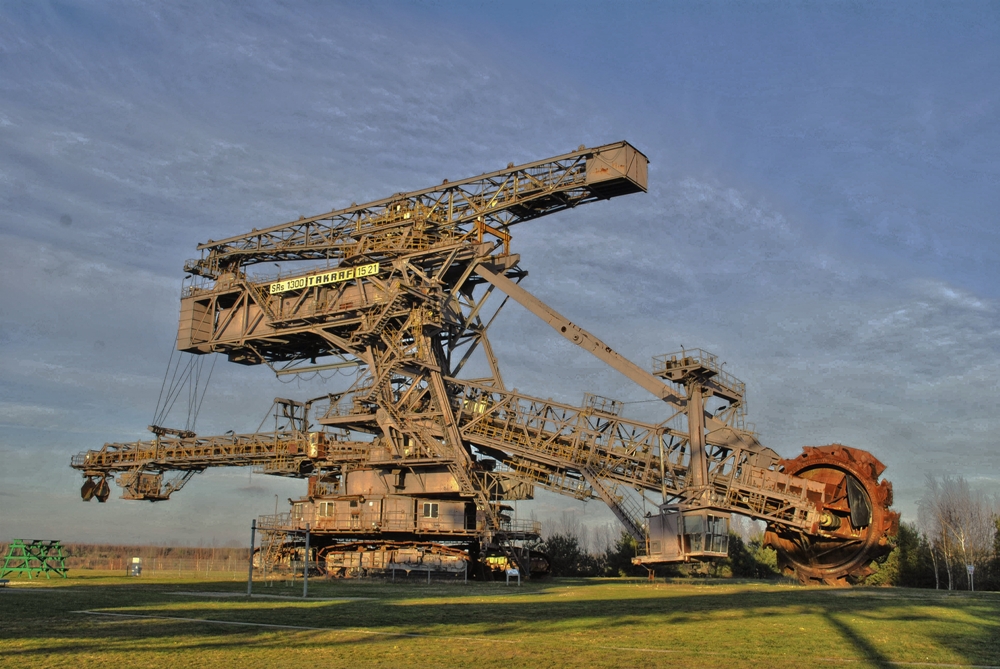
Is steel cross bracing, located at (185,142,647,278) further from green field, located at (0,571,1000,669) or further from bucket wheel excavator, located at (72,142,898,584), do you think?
green field, located at (0,571,1000,669)

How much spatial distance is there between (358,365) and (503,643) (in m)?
36.1

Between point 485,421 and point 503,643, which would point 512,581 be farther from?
point 503,643

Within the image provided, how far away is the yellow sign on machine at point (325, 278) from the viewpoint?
4694 cm

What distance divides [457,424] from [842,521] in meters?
18.9

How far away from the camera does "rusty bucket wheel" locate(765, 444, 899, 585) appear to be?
3638 centimetres

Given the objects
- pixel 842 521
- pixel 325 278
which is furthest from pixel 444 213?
pixel 842 521

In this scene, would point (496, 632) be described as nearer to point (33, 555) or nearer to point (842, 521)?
point (842, 521)

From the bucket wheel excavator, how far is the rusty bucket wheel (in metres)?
0.08

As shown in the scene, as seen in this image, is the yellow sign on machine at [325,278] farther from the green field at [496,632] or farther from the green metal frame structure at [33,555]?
the green field at [496,632]

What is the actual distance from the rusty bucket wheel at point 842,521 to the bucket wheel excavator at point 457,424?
0.08 m

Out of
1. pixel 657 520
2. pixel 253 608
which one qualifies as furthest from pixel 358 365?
pixel 253 608

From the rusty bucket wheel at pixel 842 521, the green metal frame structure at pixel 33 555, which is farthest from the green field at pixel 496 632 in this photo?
the green metal frame structure at pixel 33 555

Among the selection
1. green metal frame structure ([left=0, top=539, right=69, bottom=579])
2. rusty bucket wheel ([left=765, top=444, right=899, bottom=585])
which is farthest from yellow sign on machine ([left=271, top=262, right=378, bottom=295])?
rusty bucket wheel ([left=765, top=444, right=899, bottom=585])

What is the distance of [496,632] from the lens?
53.3ft
